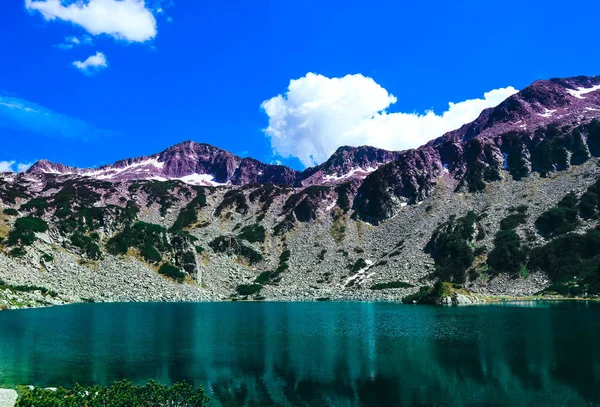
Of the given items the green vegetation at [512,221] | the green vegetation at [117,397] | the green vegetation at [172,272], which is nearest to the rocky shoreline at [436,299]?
the green vegetation at [172,272]

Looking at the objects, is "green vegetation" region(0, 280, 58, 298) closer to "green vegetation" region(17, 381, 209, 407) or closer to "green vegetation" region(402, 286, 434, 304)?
"green vegetation" region(402, 286, 434, 304)

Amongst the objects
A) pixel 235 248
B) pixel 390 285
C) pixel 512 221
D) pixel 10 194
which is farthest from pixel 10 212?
pixel 512 221

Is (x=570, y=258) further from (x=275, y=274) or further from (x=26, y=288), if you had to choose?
(x=26, y=288)

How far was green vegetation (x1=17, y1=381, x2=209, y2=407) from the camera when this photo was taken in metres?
24.1

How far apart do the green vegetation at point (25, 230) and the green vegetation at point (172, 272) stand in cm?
4147

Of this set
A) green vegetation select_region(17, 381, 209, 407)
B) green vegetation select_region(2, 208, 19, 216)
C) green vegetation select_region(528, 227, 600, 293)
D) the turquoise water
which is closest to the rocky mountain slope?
green vegetation select_region(528, 227, 600, 293)

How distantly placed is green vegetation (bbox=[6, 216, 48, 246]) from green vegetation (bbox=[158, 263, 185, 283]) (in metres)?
41.5

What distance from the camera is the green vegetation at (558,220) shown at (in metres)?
146

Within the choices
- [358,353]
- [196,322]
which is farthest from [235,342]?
[196,322]

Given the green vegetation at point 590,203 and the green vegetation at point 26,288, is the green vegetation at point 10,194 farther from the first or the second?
the green vegetation at point 590,203

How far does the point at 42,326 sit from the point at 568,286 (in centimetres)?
12338

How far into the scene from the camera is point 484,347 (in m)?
48.8

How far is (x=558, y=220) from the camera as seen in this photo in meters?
150

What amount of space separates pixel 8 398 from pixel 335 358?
2873 cm
